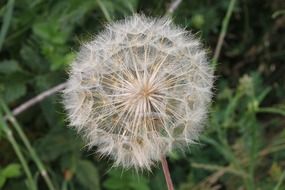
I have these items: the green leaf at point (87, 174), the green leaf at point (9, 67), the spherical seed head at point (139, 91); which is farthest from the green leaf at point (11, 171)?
the spherical seed head at point (139, 91)

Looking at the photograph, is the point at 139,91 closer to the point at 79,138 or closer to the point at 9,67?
the point at 79,138

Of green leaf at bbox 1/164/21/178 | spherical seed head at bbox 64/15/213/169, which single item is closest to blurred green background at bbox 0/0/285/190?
green leaf at bbox 1/164/21/178

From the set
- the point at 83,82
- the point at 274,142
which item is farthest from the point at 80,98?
the point at 274,142

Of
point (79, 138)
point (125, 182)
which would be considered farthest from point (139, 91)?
point (79, 138)

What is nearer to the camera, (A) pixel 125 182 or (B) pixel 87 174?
(A) pixel 125 182

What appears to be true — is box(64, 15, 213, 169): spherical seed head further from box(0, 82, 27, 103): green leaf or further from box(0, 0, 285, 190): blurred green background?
box(0, 82, 27, 103): green leaf

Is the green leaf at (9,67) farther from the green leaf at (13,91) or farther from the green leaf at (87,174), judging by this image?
the green leaf at (87,174)

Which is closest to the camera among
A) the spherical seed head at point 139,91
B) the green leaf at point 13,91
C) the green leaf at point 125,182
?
the spherical seed head at point 139,91

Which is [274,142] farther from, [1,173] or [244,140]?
[1,173]
